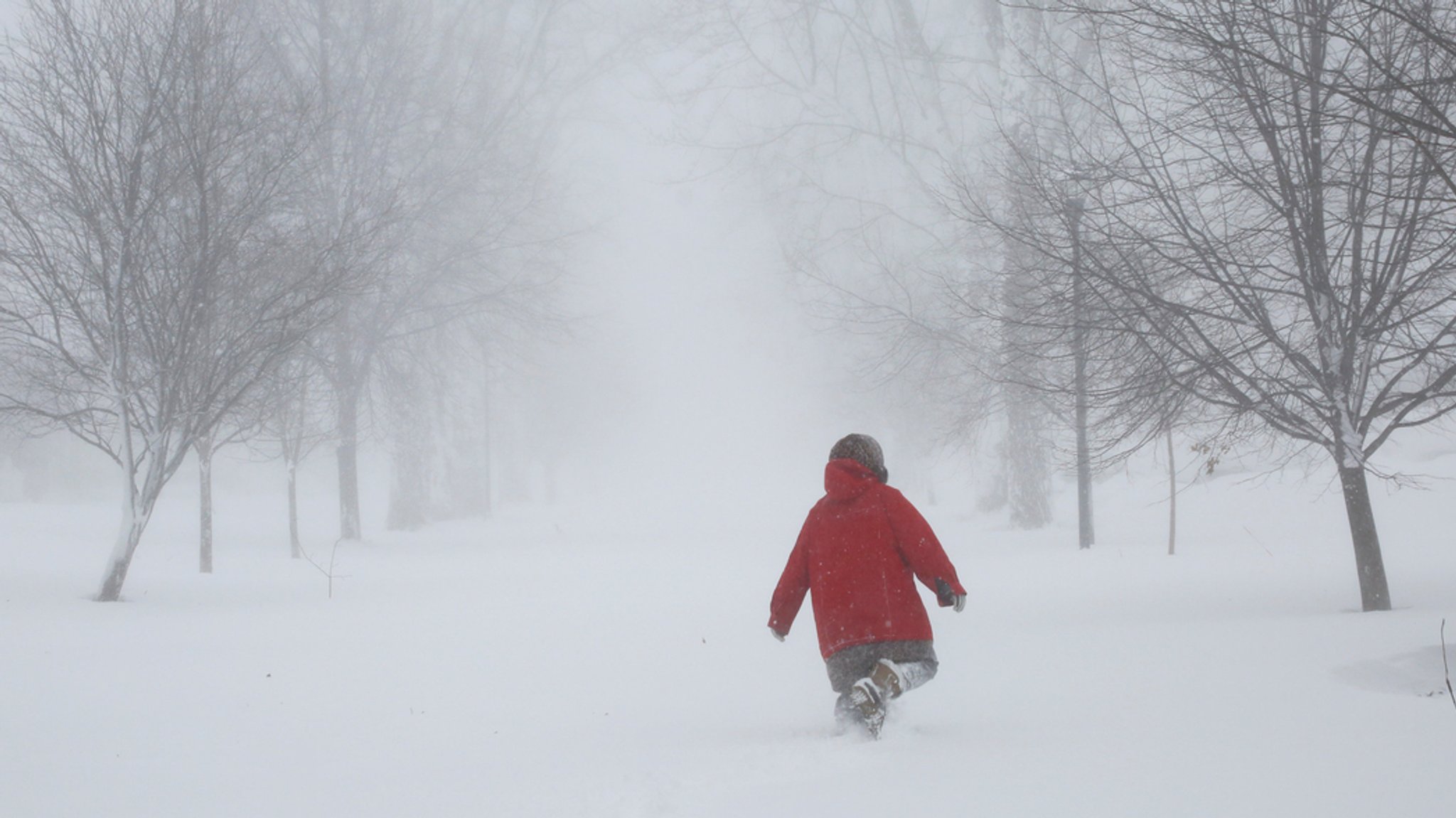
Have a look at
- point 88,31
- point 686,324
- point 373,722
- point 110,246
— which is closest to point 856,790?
point 373,722

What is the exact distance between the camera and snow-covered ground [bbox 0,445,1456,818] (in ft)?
13.4

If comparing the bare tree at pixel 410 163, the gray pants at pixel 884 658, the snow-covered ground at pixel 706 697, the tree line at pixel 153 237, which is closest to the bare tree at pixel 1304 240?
the snow-covered ground at pixel 706 697

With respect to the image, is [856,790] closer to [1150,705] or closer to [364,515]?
[1150,705]

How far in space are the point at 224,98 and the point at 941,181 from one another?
1713 centimetres

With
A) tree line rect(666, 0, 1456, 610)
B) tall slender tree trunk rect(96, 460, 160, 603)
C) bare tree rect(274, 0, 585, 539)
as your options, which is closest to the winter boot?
tree line rect(666, 0, 1456, 610)

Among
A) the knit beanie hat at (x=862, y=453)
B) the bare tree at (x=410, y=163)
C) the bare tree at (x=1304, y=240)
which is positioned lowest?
the knit beanie hat at (x=862, y=453)

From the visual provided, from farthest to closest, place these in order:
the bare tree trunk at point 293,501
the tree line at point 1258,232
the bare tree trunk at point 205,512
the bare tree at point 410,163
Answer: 1. the bare tree at point 410,163
2. the bare tree trunk at point 293,501
3. the bare tree trunk at point 205,512
4. the tree line at point 1258,232

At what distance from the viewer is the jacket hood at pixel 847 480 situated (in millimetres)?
5000

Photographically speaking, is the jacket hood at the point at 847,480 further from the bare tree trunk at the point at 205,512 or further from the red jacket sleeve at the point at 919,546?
the bare tree trunk at the point at 205,512

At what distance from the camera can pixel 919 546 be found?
4879 mm

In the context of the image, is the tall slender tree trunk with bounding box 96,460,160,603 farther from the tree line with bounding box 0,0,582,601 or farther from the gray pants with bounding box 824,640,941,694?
the gray pants with bounding box 824,640,941,694

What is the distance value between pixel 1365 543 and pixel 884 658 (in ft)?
18.5

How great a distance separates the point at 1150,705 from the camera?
5637 millimetres

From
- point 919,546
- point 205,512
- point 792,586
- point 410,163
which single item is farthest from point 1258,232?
point 410,163
